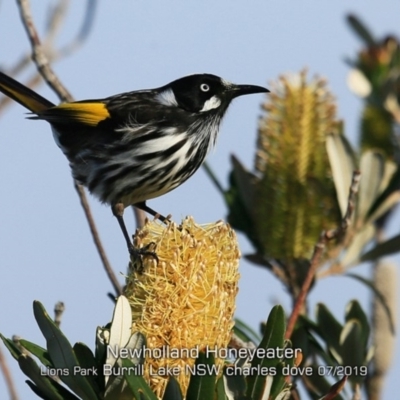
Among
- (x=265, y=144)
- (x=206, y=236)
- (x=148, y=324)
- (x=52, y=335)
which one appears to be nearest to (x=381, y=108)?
(x=265, y=144)

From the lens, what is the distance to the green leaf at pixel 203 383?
8.06 feet

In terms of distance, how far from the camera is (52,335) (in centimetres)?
275

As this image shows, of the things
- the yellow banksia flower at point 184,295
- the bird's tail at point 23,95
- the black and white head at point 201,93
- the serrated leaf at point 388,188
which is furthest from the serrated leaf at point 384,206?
the bird's tail at point 23,95

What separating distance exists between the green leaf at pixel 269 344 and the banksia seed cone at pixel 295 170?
168 centimetres

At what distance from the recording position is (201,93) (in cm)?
573

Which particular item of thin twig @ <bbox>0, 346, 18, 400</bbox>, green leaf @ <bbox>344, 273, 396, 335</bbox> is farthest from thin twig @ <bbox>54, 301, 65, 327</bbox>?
green leaf @ <bbox>344, 273, 396, 335</bbox>

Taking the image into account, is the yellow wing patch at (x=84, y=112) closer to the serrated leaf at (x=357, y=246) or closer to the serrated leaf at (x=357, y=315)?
the serrated leaf at (x=357, y=246)

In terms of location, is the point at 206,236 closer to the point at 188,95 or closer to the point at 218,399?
the point at 218,399

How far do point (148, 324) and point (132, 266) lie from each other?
0.91 ft

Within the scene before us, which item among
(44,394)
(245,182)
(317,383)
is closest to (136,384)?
(44,394)

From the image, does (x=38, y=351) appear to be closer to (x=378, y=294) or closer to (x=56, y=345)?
(x=56, y=345)

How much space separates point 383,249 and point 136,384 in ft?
7.85

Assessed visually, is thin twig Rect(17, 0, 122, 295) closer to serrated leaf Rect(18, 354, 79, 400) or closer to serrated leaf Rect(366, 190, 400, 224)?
serrated leaf Rect(18, 354, 79, 400)

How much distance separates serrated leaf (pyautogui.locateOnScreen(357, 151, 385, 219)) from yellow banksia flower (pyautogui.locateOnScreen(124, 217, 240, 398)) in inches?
61.2
